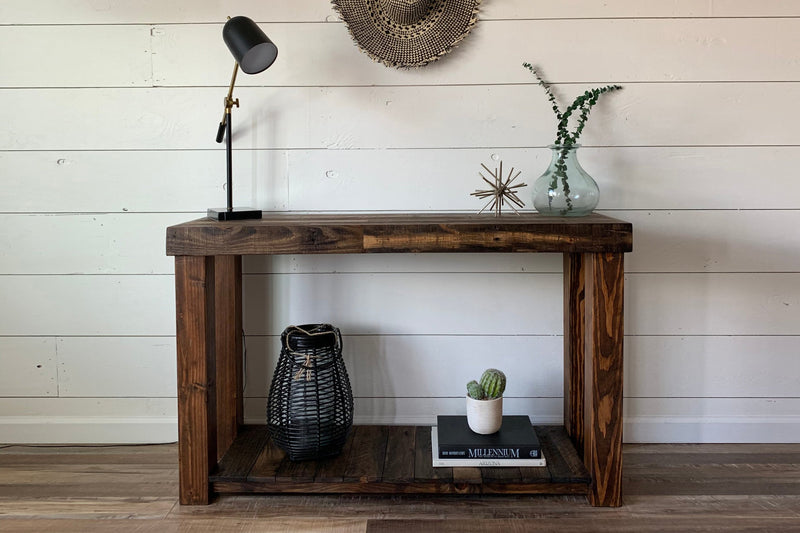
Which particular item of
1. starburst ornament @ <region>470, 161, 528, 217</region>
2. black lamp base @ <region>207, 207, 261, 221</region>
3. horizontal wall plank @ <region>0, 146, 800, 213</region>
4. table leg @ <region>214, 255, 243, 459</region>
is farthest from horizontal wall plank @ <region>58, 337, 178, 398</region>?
starburst ornament @ <region>470, 161, 528, 217</region>

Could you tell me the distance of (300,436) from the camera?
6.03ft

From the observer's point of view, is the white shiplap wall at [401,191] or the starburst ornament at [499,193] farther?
the white shiplap wall at [401,191]

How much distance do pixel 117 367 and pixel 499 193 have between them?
1228mm

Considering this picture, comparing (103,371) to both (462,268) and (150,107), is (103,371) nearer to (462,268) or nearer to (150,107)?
(150,107)

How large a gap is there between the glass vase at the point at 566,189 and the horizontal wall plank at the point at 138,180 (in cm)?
73

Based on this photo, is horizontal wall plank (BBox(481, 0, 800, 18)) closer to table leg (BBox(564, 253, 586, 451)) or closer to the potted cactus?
table leg (BBox(564, 253, 586, 451))

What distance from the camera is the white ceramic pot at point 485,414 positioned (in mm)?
1841

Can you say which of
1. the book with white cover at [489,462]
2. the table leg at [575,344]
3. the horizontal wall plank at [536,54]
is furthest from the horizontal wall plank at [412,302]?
the horizontal wall plank at [536,54]

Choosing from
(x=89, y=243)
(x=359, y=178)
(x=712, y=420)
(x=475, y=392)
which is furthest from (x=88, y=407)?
(x=712, y=420)

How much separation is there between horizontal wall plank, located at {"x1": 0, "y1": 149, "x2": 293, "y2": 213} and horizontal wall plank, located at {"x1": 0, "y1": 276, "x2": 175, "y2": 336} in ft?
0.69

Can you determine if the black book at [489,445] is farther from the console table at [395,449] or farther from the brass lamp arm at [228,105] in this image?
the brass lamp arm at [228,105]

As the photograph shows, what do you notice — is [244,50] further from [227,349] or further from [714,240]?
[714,240]

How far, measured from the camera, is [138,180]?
211 cm

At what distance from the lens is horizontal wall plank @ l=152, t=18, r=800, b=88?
203 cm
